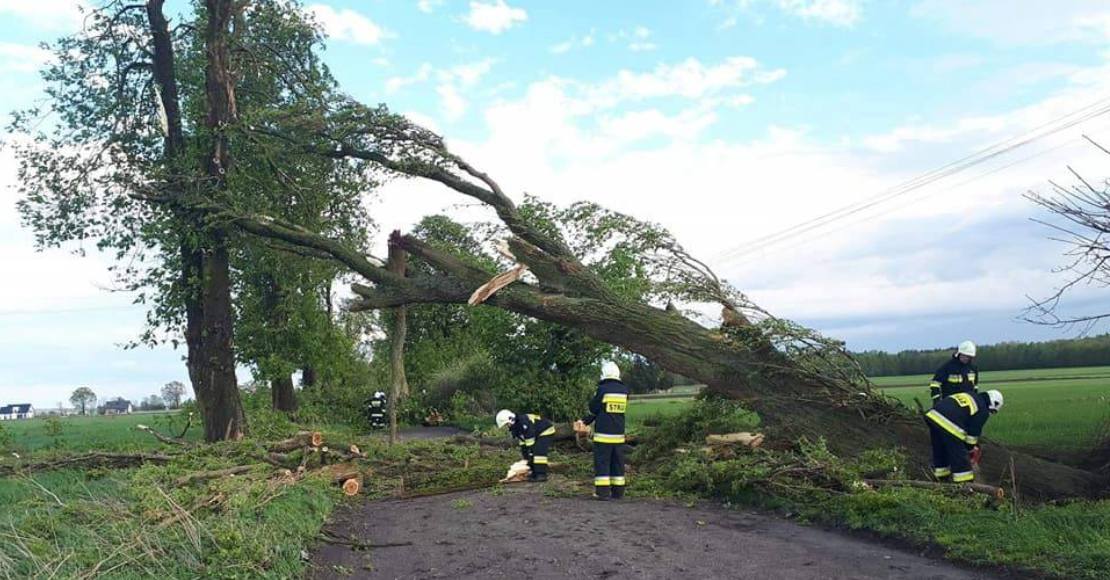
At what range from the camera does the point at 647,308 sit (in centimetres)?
1196

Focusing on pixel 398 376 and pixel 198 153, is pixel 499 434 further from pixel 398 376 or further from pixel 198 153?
pixel 198 153

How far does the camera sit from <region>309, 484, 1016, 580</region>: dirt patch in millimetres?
6238

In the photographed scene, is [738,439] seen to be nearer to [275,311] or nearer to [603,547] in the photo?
[603,547]

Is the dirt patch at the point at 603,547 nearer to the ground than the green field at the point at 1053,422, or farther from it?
nearer to the ground

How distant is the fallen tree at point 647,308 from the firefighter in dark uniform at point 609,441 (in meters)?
1.66

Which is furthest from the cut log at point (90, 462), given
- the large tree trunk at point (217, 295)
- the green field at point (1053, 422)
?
the green field at point (1053, 422)

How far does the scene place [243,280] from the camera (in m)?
21.8

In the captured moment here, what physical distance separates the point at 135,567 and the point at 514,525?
3658 millimetres

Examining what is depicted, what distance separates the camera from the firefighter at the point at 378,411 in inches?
908

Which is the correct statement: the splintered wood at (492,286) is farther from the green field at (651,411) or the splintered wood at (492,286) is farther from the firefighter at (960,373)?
the firefighter at (960,373)

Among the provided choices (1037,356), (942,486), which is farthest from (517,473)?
(1037,356)

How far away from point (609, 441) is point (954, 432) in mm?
3575

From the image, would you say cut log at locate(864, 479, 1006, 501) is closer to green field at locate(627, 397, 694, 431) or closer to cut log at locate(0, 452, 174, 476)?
green field at locate(627, 397, 694, 431)

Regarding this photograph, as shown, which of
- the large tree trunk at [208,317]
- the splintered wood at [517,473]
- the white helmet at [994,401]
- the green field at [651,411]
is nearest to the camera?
the white helmet at [994,401]
